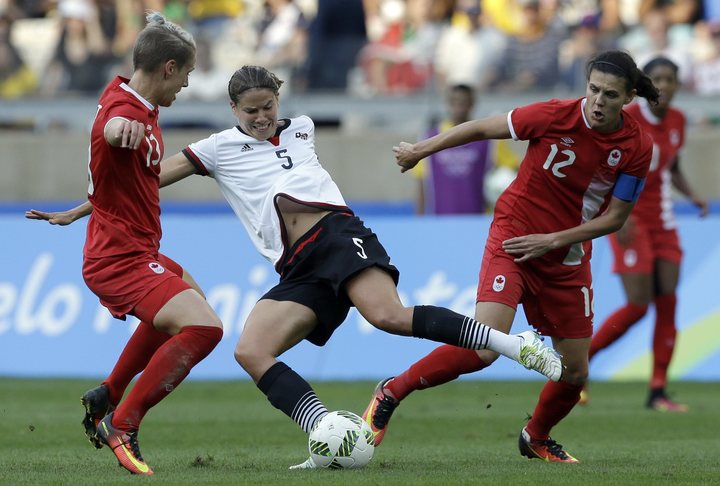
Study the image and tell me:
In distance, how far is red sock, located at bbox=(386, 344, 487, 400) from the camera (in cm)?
725

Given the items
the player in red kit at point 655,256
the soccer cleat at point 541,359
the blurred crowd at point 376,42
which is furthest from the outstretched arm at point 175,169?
the blurred crowd at point 376,42

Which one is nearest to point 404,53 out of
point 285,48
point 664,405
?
point 285,48

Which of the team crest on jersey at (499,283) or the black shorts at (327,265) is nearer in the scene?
the black shorts at (327,265)

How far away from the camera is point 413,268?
1277cm

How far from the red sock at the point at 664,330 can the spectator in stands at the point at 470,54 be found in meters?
6.13

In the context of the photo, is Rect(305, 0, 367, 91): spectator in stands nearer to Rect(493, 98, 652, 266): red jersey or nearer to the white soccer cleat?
Rect(493, 98, 652, 266): red jersey

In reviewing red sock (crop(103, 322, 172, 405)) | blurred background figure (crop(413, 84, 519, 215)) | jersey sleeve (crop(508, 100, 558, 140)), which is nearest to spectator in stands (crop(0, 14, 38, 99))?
blurred background figure (crop(413, 84, 519, 215))

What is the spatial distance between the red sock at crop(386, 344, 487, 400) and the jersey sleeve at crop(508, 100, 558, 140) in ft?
3.87

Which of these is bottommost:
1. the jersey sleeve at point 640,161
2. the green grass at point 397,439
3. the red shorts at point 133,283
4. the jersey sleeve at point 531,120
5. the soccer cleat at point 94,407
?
the green grass at point 397,439

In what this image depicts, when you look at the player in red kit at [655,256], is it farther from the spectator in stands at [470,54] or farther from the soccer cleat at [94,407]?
the spectator in stands at [470,54]

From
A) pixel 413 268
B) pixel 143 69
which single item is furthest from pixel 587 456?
pixel 413 268

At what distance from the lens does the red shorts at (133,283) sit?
6637 mm

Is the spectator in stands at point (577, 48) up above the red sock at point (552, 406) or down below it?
above

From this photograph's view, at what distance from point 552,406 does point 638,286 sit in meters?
3.25
